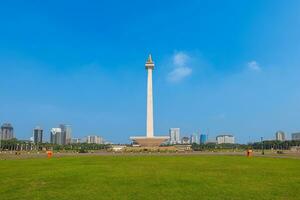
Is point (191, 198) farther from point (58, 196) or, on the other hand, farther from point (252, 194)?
point (58, 196)

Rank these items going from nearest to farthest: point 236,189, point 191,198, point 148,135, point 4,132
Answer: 1. point 191,198
2. point 236,189
3. point 148,135
4. point 4,132

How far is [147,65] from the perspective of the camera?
101000 mm

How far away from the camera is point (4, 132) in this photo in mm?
195875

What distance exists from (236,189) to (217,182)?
80.5 inches

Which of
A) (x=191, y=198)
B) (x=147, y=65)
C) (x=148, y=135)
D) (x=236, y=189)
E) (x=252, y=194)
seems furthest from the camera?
(x=147, y=65)

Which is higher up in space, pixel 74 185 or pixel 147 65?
pixel 147 65

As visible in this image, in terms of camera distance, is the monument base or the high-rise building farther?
the high-rise building

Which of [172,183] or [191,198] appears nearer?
[191,198]

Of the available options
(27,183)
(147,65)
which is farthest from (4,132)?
(27,183)

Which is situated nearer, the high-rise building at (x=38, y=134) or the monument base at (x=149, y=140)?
the monument base at (x=149, y=140)

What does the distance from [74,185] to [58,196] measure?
2.60m

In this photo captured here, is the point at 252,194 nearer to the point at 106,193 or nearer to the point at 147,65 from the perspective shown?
the point at 106,193

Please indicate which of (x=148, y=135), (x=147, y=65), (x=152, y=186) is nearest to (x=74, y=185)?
(x=152, y=186)

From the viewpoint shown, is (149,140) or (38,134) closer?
(149,140)
